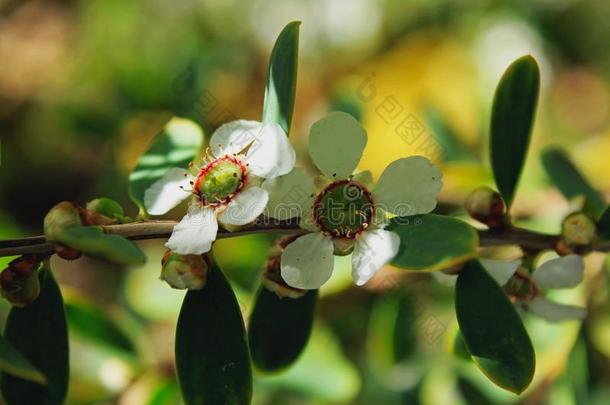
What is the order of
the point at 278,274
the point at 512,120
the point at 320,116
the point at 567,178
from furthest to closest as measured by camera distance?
1. the point at 320,116
2. the point at 567,178
3. the point at 512,120
4. the point at 278,274

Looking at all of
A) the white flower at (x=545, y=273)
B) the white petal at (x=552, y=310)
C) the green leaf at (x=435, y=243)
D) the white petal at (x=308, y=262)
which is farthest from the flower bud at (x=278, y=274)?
the white petal at (x=552, y=310)

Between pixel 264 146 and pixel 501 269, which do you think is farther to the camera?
pixel 501 269

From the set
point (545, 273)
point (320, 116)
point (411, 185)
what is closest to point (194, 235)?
point (411, 185)

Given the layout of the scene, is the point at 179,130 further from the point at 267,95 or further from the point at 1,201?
the point at 1,201

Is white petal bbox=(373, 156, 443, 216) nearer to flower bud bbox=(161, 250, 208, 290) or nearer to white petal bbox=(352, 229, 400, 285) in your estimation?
white petal bbox=(352, 229, 400, 285)

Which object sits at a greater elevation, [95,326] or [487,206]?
[487,206]

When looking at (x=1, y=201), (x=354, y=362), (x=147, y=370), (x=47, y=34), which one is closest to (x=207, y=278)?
(x=147, y=370)

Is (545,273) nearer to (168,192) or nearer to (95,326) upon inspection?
(168,192)
